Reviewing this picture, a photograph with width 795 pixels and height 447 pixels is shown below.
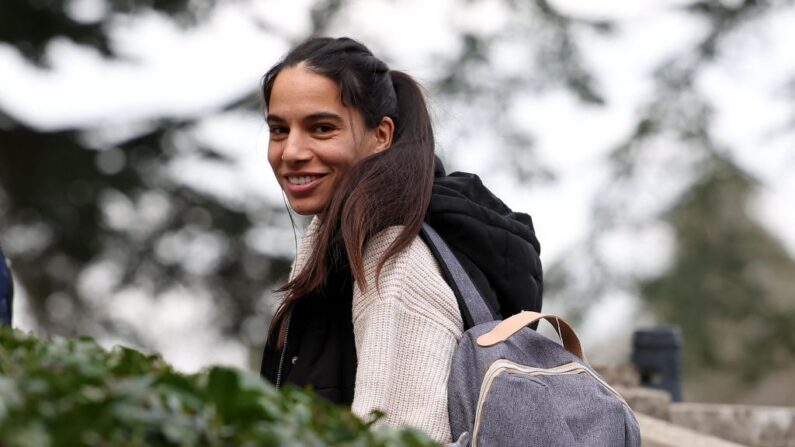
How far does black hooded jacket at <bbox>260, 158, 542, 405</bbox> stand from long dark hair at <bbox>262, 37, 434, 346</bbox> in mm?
47

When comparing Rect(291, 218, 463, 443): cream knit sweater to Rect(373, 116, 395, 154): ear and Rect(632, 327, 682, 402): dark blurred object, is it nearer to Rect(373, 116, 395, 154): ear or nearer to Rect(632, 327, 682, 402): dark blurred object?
Rect(373, 116, 395, 154): ear

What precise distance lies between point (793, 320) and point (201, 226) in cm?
474

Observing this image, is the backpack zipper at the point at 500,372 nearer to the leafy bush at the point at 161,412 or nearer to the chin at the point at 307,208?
the chin at the point at 307,208

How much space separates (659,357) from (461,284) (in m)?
3.82

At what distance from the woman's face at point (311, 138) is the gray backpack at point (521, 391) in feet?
1.15

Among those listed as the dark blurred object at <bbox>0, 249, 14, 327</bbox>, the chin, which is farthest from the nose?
the dark blurred object at <bbox>0, 249, 14, 327</bbox>

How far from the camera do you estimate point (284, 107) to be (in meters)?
3.04

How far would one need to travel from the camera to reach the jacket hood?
9.30 ft

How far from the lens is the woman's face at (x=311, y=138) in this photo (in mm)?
3010

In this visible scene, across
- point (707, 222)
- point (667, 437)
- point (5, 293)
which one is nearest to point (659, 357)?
point (667, 437)

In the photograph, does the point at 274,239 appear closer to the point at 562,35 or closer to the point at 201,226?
the point at 201,226

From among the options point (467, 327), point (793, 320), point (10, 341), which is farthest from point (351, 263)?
point (793, 320)

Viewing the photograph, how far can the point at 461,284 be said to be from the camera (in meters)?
2.75

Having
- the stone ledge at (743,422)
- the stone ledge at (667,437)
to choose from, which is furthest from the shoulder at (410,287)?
the stone ledge at (743,422)
